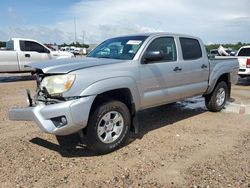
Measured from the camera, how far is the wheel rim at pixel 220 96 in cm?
726

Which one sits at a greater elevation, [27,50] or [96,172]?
[27,50]

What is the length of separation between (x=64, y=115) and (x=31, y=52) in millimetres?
11435

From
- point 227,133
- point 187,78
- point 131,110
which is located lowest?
point 227,133

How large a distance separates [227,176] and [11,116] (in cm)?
314

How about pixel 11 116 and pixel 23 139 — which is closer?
pixel 11 116

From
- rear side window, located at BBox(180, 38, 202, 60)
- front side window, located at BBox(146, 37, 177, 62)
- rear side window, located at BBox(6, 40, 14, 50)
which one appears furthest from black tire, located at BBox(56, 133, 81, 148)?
rear side window, located at BBox(6, 40, 14, 50)

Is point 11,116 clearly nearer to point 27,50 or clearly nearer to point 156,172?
point 156,172

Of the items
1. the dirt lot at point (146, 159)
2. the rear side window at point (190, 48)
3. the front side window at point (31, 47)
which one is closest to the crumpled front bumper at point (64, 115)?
the dirt lot at point (146, 159)

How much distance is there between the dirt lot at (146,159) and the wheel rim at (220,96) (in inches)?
39.9

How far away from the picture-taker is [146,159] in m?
4.29

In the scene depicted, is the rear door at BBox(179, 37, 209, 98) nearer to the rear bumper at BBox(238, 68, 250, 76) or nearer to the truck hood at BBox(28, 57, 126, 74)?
the truck hood at BBox(28, 57, 126, 74)

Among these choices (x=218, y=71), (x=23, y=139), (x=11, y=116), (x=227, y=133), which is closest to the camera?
(x=11, y=116)

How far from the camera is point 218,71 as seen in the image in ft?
22.8

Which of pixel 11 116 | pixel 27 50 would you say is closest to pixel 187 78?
pixel 11 116
